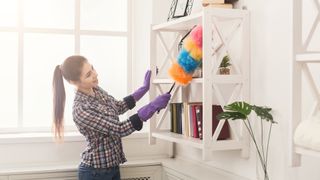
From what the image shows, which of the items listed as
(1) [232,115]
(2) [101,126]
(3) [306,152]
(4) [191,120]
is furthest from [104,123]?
(3) [306,152]

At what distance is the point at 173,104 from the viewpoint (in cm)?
307

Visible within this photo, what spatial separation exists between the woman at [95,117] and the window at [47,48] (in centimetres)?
61

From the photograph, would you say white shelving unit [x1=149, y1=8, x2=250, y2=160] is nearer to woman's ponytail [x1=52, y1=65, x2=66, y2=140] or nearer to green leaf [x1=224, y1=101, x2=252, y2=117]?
green leaf [x1=224, y1=101, x2=252, y2=117]

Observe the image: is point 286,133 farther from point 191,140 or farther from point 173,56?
point 173,56

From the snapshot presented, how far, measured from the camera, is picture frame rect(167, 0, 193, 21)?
3180mm

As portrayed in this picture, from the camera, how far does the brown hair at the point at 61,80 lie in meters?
2.85

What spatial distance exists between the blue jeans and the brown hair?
307 mm

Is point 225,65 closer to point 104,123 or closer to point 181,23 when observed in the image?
point 181,23

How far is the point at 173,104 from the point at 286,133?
100 centimetres

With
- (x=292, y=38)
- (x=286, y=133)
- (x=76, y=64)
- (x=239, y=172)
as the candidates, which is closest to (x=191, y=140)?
(x=239, y=172)

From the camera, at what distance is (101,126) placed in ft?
9.09

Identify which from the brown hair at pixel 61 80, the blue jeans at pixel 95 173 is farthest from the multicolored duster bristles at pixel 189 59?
the blue jeans at pixel 95 173

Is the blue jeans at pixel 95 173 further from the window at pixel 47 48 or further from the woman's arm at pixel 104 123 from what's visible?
the window at pixel 47 48

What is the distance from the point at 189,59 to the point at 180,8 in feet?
2.78
